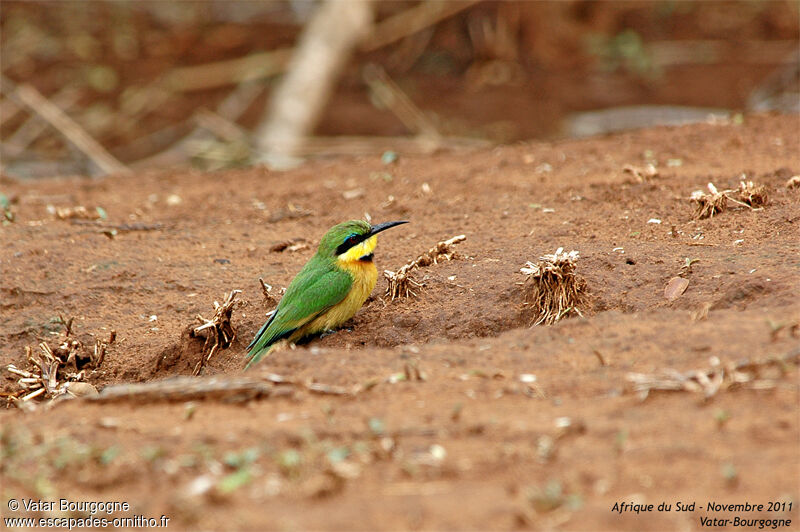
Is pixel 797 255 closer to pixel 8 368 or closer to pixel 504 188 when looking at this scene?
pixel 504 188

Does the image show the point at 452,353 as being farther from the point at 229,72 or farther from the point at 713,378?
the point at 229,72

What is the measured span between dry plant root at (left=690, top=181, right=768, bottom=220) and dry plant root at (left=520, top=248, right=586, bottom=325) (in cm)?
98

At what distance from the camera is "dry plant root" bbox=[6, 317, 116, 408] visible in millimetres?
3830

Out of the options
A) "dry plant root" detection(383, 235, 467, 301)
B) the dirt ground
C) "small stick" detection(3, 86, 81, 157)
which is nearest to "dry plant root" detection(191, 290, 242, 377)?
the dirt ground

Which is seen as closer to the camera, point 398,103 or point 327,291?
point 327,291

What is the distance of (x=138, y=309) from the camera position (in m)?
4.46

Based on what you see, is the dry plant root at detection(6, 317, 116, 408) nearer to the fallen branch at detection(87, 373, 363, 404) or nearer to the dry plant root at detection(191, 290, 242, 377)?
the dry plant root at detection(191, 290, 242, 377)

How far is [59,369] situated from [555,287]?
7.12 feet

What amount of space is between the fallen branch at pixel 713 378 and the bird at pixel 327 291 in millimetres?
1626

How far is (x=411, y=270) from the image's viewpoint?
13.9ft

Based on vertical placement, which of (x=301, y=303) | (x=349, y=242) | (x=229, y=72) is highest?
(x=229, y=72)

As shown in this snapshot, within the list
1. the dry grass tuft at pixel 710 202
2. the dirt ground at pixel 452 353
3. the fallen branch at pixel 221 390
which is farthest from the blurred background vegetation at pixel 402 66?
the fallen branch at pixel 221 390

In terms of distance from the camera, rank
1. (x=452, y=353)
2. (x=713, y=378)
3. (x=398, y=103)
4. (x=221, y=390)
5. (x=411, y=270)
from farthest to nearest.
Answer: (x=398, y=103), (x=411, y=270), (x=452, y=353), (x=221, y=390), (x=713, y=378)

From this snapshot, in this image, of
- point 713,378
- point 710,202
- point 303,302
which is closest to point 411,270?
point 303,302
